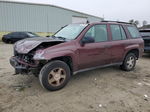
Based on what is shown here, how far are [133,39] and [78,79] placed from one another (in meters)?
2.58

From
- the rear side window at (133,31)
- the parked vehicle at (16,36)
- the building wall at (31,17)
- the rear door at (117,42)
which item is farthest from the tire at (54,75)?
the building wall at (31,17)

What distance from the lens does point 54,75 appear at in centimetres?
354

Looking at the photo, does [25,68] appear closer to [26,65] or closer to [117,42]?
[26,65]

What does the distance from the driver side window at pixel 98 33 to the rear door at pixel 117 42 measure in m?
0.31

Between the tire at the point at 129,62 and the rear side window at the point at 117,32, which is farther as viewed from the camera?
the tire at the point at 129,62

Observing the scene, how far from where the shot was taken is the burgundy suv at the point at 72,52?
3.40 metres

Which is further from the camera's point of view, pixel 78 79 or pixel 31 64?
pixel 78 79

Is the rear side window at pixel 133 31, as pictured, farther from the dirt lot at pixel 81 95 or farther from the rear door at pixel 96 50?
the dirt lot at pixel 81 95

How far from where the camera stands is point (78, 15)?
79.4 feet

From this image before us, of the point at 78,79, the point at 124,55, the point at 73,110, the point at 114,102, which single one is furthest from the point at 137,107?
the point at 124,55

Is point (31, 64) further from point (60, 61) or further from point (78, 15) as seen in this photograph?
point (78, 15)

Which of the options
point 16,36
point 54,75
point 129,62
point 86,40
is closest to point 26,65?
point 54,75

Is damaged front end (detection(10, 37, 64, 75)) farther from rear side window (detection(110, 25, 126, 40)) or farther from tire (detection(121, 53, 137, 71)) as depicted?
tire (detection(121, 53, 137, 71))

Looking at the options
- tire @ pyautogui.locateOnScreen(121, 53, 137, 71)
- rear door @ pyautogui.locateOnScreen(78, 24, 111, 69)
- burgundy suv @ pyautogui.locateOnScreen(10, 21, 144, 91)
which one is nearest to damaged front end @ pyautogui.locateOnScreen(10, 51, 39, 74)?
burgundy suv @ pyautogui.locateOnScreen(10, 21, 144, 91)
